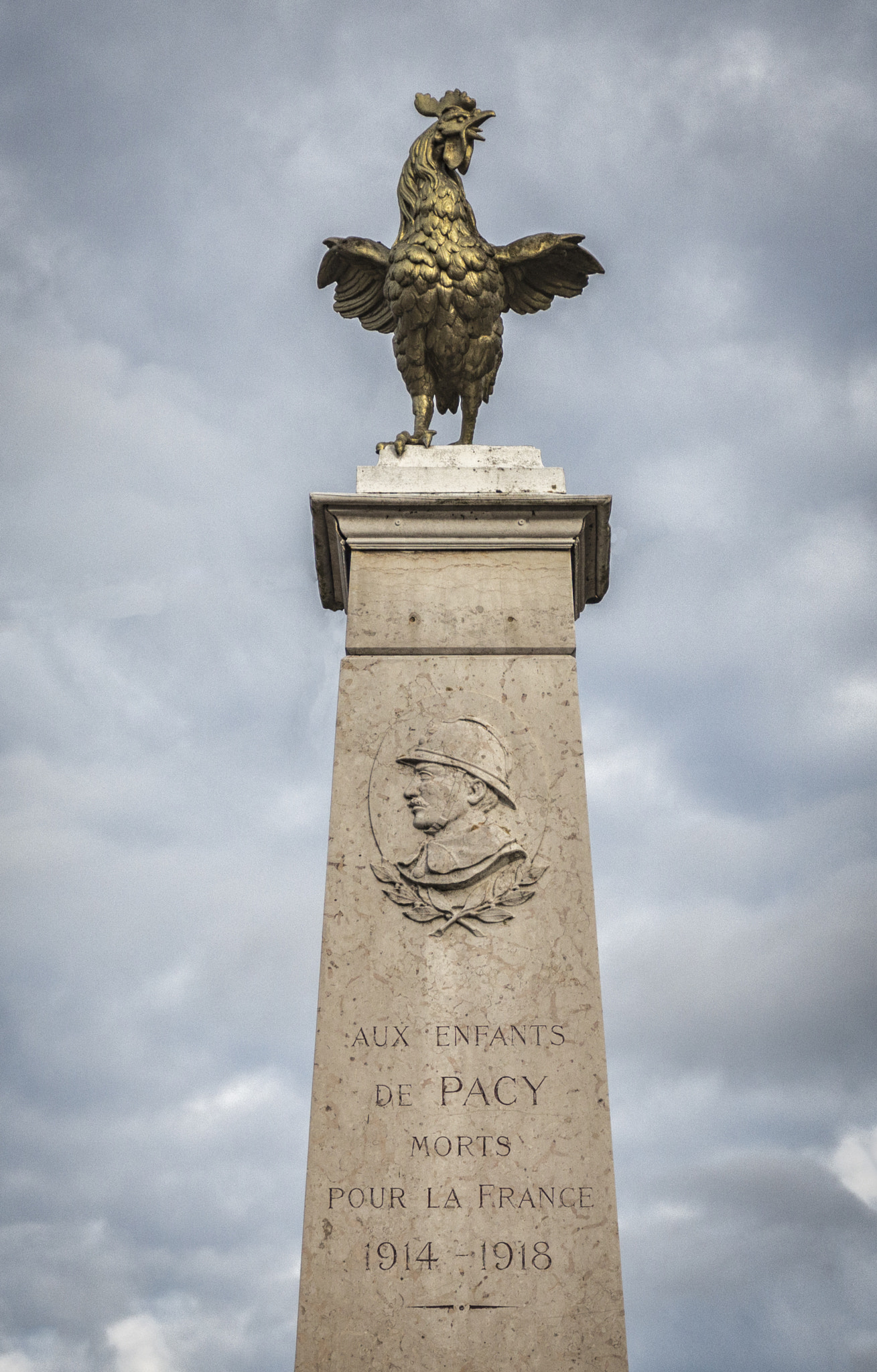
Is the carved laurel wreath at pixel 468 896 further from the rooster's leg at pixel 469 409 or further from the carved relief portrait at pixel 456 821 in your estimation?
the rooster's leg at pixel 469 409

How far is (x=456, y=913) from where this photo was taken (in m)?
6.09

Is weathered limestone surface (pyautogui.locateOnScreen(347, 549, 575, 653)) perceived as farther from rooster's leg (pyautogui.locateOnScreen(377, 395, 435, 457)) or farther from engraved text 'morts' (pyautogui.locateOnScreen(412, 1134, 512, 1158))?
engraved text 'morts' (pyautogui.locateOnScreen(412, 1134, 512, 1158))

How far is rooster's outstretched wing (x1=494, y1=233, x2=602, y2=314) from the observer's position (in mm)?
8094

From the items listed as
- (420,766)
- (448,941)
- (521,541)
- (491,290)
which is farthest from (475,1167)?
(491,290)

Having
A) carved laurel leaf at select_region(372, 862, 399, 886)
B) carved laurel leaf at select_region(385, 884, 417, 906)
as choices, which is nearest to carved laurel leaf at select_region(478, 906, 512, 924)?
carved laurel leaf at select_region(385, 884, 417, 906)

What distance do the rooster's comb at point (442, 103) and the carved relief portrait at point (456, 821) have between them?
4.00 meters

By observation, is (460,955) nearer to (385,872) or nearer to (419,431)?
(385,872)

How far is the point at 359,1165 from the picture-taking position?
5.60 metres

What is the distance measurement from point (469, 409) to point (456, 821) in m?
2.85

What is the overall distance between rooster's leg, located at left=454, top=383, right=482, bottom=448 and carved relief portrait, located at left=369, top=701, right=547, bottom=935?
2.06 metres

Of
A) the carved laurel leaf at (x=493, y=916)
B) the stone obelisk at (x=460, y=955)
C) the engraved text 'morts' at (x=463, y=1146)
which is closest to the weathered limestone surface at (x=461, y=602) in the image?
the stone obelisk at (x=460, y=955)

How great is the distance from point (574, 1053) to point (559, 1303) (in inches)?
39.4

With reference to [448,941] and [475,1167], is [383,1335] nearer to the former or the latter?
[475,1167]

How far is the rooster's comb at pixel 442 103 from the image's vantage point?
818 centimetres
